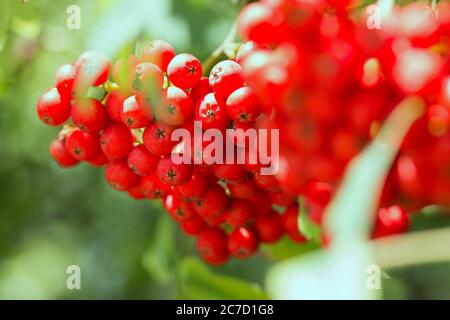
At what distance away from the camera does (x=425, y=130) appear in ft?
3.07

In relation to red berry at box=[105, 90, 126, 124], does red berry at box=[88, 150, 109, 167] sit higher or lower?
lower

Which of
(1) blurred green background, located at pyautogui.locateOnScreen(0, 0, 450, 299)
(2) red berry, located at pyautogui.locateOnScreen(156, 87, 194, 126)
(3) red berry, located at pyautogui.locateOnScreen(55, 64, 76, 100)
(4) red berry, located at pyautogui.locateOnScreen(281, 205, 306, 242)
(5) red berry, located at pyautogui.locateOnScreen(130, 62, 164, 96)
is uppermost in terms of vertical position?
(1) blurred green background, located at pyautogui.locateOnScreen(0, 0, 450, 299)

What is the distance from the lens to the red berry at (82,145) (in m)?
1.54

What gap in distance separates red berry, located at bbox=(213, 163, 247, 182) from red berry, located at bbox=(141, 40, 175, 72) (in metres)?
0.22

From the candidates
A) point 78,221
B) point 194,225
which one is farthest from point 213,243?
point 78,221

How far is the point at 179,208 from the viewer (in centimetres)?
162

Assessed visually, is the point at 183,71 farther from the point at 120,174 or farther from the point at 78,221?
the point at 78,221

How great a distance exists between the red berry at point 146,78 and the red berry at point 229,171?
177mm

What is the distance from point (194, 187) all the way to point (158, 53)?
0.89 ft

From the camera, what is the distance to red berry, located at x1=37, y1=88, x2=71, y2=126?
59.3 inches

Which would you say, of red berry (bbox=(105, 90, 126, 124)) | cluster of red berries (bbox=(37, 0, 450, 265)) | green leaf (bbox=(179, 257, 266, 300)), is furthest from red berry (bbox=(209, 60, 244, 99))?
green leaf (bbox=(179, 257, 266, 300))

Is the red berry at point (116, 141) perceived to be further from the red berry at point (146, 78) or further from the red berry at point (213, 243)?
the red berry at point (213, 243)

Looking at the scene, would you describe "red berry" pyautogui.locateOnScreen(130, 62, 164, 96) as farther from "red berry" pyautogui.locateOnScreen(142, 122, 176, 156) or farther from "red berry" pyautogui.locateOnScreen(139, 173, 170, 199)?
"red berry" pyautogui.locateOnScreen(139, 173, 170, 199)

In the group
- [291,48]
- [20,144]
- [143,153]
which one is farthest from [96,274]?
[291,48]
